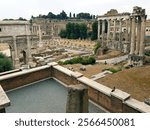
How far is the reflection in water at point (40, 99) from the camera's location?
813 cm

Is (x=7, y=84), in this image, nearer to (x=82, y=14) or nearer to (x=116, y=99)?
(x=116, y=99)

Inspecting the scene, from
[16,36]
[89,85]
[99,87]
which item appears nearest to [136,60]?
[16,36]

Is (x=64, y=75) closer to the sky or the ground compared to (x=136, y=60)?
closer to the sky

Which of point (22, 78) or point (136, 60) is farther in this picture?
point (136, 60)

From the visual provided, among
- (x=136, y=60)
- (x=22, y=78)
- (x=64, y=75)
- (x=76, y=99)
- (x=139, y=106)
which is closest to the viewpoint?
(x=76, y=99)

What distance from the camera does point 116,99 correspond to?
7145mm

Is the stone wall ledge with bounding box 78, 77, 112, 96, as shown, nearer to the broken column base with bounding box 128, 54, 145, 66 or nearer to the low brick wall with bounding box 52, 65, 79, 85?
the low brick wall with bounding box 52, 65, 79, 85

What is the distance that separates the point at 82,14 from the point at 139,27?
4782 inches

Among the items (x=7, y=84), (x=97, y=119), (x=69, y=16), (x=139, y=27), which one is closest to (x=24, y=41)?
(x=139, y=27)

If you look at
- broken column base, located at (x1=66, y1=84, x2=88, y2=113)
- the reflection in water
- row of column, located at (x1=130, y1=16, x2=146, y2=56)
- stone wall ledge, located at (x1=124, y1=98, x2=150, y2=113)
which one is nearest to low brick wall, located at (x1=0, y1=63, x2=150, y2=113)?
stone wall ledge, located at (x1=124, y1=98, x2=150, y2=113)

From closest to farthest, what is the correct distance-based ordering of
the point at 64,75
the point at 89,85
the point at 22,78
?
the point at 89,85 < the point at 22,78 < the point at 64,75

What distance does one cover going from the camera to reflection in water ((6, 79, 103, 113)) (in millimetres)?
8133

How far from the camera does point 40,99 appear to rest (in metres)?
8.99

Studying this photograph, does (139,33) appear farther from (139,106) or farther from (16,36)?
(139,106)
